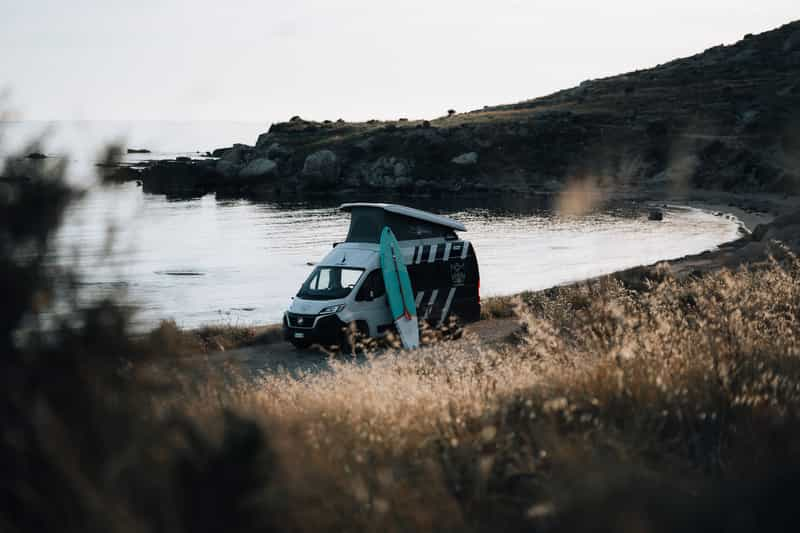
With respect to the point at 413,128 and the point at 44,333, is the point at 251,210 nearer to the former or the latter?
the point at 413,128

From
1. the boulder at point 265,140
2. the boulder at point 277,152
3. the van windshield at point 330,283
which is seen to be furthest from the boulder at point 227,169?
the van windshield at point 330,283

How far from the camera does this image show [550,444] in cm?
585

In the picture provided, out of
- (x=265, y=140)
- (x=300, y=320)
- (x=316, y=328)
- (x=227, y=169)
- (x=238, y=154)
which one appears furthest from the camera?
(x=265, y=140)

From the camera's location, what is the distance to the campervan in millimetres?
21047

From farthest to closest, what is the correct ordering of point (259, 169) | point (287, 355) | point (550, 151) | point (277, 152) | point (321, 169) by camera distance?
point (277, 152) < point (259, 169) < point (550, 151) < point (321, 169) < point (287, 355)

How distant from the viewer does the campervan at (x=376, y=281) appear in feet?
69.1

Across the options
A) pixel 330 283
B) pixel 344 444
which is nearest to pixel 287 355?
pixel 330 283

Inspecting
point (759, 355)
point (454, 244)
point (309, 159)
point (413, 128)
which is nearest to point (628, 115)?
point (413, 128)

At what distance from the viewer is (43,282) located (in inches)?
184

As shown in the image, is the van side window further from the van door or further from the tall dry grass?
the tall dry grass

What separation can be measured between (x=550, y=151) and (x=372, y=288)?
82414mm

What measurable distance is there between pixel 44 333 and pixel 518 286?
36594 mm

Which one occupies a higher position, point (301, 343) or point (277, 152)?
point (277, 152)

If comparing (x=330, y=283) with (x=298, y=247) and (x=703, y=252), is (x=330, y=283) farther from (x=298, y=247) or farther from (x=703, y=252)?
(x=298, y=247)
